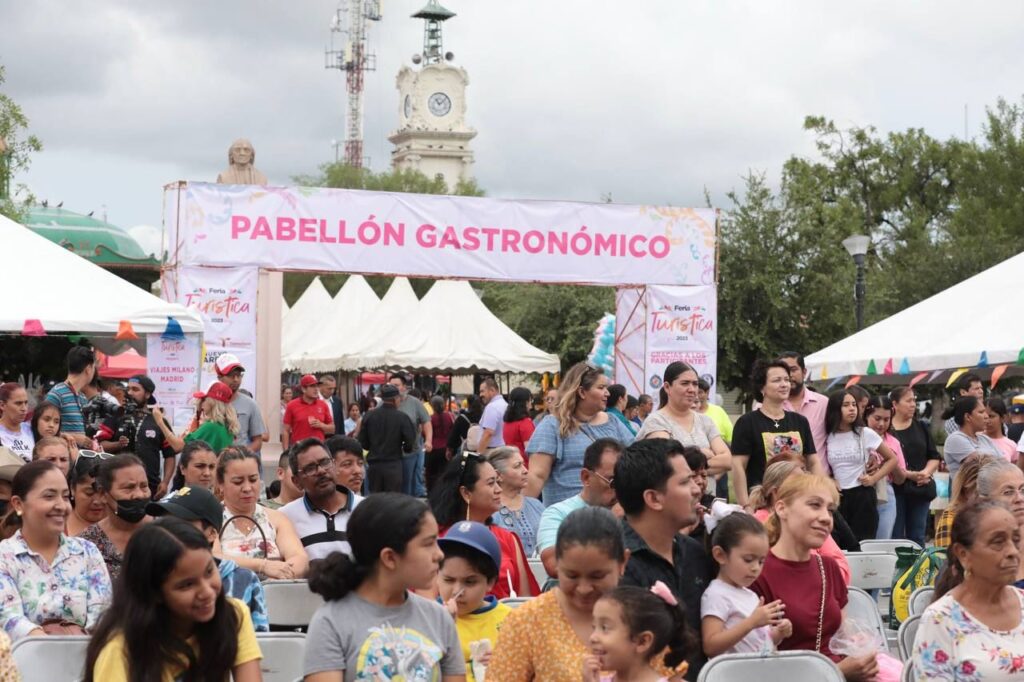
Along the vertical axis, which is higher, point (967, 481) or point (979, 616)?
point (967, 481)

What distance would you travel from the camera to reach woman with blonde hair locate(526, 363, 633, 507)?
8.55 meters

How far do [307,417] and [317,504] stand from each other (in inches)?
349

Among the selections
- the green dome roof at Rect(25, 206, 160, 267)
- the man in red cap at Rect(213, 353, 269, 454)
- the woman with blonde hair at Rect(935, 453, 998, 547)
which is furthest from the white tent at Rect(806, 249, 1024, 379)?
the green dome roof at Rect(25, 206, 160, 267)

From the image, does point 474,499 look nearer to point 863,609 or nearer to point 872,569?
point 863,609

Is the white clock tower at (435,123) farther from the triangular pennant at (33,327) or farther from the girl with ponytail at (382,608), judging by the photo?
the girl with ponytail at (382,608)

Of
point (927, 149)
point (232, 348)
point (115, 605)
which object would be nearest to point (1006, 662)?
point (115, 605)

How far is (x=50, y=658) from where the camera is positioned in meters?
5.01

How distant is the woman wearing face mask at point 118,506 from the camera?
246 inches

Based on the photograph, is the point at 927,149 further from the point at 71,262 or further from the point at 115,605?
the point at 115,605

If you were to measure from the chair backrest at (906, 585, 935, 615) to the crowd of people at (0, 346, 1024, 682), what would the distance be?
0.46 meters

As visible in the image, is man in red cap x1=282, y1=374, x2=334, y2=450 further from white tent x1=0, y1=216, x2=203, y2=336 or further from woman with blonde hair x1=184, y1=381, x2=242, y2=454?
woman with blonde hair x1=184, y1=381, x2=242, y2=454

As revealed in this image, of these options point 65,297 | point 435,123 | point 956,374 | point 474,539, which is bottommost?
point 474,539

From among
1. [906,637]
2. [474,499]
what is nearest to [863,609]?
[906,637]

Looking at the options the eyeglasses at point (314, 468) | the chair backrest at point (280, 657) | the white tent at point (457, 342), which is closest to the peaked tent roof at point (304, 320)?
the white tent at point (457, 342)
